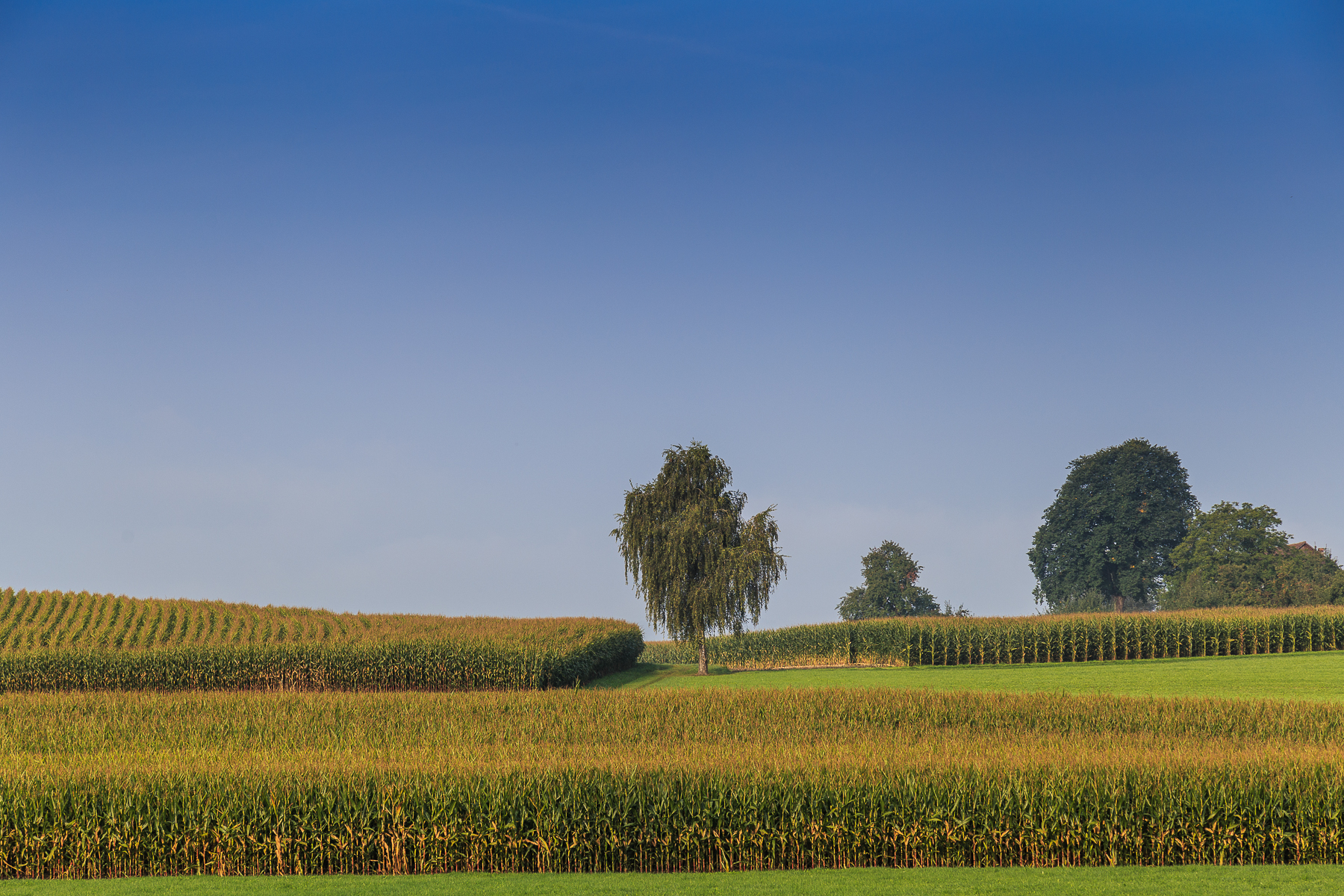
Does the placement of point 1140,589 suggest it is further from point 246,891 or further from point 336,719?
point 246,891

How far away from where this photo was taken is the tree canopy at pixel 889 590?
79.4 m

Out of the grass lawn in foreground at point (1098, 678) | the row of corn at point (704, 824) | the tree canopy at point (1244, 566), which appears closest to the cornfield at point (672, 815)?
the row of corn at point (704, 824)

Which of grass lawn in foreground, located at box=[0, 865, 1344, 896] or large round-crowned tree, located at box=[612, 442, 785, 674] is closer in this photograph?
grass lawn in foreground, located at box=[0, 865, 1344, 896]

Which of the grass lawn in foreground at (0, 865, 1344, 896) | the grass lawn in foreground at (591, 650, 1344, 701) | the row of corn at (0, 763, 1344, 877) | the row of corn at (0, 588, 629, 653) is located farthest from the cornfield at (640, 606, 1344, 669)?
the grass lawn in foreground at (0, 865, 1344, 896)

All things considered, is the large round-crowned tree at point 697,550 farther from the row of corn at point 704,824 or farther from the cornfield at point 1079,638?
the row of corn at point 704,824

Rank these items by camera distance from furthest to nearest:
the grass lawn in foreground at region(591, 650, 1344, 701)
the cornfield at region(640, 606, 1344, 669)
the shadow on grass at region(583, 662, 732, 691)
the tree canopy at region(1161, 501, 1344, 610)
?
the tree canopy at region(1161, 501, 1344, 610) < the cornfield at region(640, 606, 1344, 669) < the shadow on grass at region(583, 662, 732, 691) < the grass lawn in foreground at region(591, 650, 1344, 701)

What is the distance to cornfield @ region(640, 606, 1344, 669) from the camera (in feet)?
148

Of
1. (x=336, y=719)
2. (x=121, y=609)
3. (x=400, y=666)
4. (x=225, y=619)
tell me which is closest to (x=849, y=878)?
(x=336, y=719)

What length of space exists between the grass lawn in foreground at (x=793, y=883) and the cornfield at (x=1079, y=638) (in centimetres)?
3435

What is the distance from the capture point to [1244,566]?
6556cm

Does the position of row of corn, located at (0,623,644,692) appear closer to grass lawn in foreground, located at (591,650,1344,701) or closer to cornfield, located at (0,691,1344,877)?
grass lawn in foreground, located at (591,650,1344,701)

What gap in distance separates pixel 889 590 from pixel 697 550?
41.5 m

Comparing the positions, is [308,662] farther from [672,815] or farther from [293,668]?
[672,815]

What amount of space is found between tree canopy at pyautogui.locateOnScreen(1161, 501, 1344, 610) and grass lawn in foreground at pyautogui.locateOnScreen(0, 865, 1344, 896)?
5649cm
